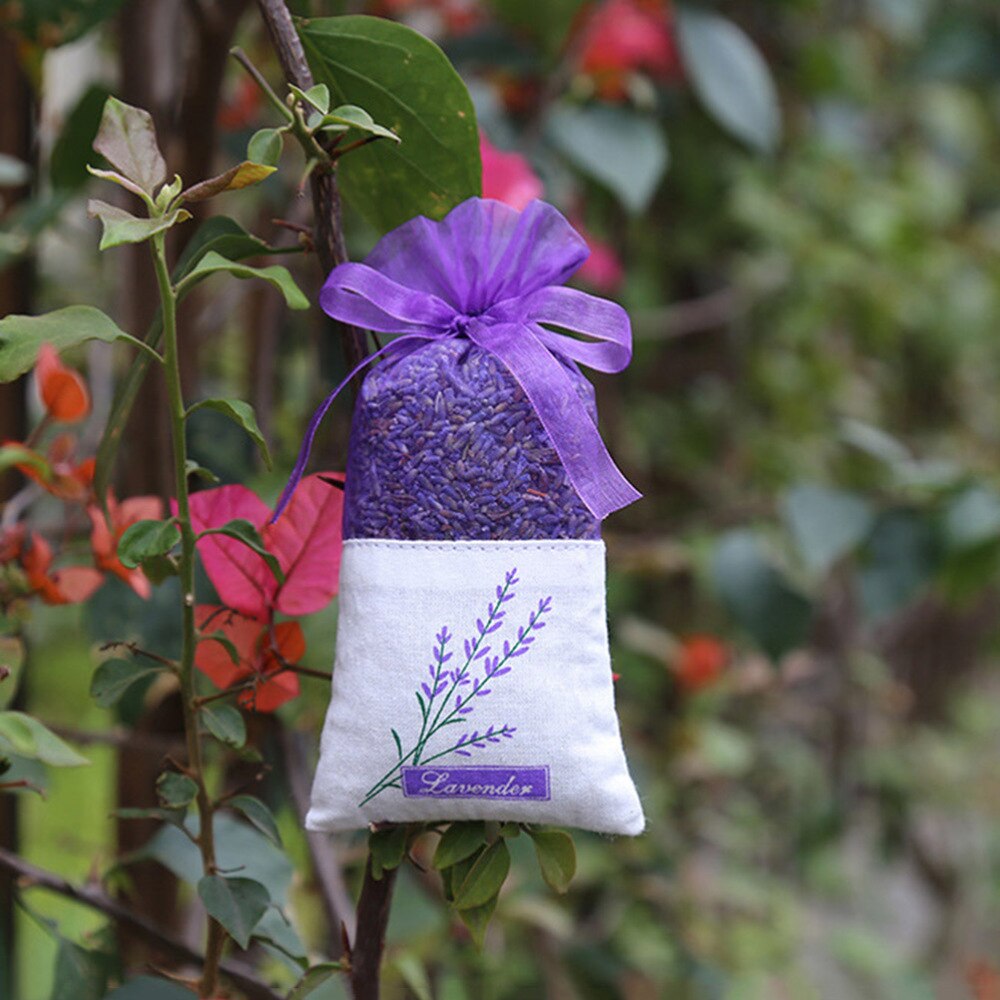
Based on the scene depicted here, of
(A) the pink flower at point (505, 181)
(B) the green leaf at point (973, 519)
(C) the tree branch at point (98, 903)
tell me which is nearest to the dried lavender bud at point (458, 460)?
(C) the tree branch at point (98, 903)

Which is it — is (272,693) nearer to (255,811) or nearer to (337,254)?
(255,811)

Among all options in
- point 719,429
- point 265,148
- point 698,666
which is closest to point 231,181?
point 265,148

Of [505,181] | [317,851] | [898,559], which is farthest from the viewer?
[898,559]

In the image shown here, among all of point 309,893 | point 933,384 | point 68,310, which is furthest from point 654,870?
point 68,310

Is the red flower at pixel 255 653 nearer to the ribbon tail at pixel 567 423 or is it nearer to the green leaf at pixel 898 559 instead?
the ribbon tail at pixel 567 423

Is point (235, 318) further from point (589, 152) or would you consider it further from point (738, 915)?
point (738, 915)

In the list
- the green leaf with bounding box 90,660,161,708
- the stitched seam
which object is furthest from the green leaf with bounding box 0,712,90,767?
the stitched seam
